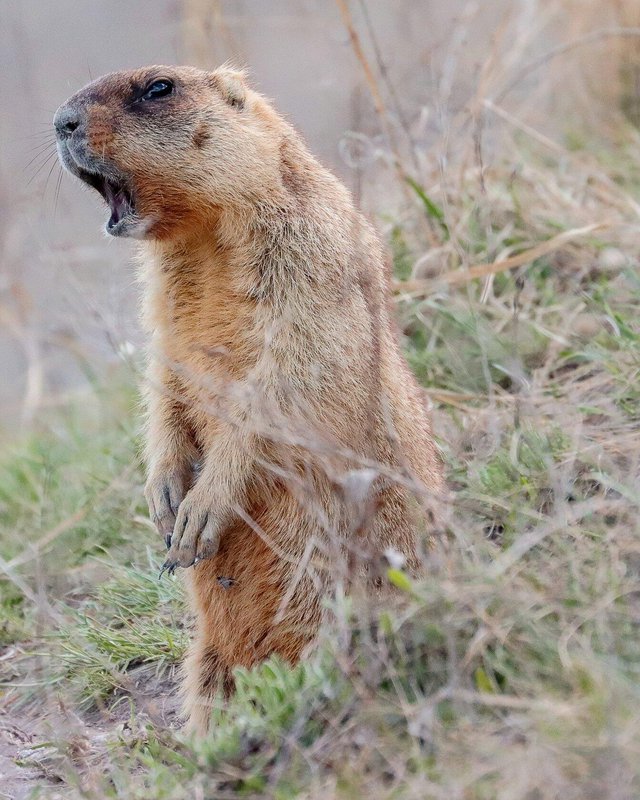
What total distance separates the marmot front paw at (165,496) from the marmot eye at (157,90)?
128 centimetres

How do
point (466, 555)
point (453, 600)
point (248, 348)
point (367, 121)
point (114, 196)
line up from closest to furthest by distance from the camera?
point (453, 600) → point (466, 555) → point (248, 348) → point (114, 196) → point (367, 121)

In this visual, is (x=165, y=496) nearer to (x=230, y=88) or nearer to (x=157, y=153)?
(x=157, y=153)

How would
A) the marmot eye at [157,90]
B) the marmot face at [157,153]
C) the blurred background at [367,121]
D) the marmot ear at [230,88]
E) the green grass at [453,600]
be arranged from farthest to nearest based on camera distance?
1. the blurred background at [367,121]
2. the marmot ear at [230,88]
3. the marmot eye at [157,90]
4. the marmot face at [157,153]
5. the green grass at [453,600]

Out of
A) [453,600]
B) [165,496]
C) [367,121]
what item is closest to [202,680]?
[165,496]

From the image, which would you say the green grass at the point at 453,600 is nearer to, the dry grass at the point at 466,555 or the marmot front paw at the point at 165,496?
the dry grass at the point at 466,555

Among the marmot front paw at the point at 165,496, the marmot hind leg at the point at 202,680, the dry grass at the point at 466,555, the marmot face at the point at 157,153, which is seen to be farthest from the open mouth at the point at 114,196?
the marmot hind leg at the point at 202,680

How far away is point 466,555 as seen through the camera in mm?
3238

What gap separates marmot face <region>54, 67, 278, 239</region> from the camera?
3773 mm

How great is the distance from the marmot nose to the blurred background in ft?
2.12

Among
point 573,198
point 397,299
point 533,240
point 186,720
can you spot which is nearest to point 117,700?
point 186,720

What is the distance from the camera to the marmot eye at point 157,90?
3914 millimetres

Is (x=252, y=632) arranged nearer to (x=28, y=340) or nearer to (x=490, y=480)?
(x=490, y=480)

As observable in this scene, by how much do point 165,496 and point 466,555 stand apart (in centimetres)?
119

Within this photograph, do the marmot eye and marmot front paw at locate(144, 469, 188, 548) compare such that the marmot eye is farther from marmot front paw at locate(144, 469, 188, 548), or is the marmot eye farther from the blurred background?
marmot front paw at locate(144, 469, 188, 548)
